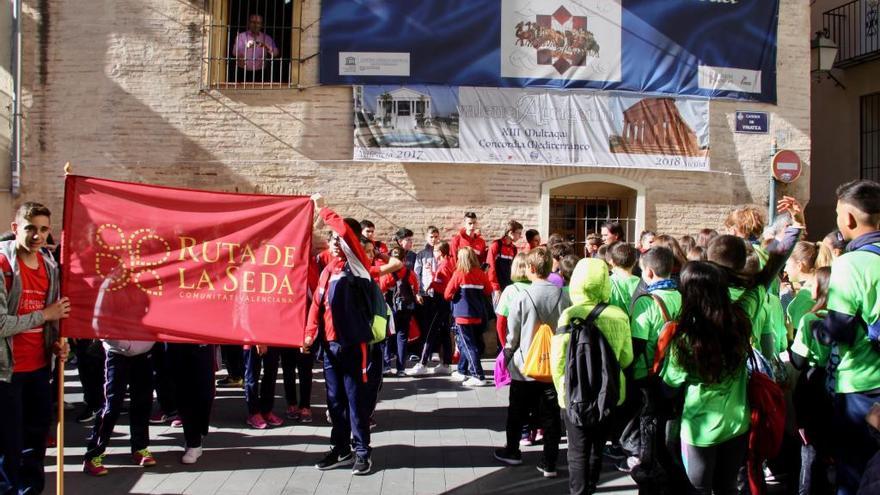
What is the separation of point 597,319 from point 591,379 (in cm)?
39

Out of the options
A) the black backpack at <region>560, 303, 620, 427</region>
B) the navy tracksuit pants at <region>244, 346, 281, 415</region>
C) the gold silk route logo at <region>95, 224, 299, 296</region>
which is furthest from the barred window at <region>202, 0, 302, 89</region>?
the black backpack at <region>560, 303, 620, 427</region>

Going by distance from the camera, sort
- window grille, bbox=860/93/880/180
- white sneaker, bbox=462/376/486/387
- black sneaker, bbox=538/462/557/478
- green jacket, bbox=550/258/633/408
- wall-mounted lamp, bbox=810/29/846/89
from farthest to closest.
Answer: window grille, bbox=860/93/880/180
wall-mounted lamp, bbox=810/29/846/89
white sneaker, bbox=462/376/486/387
black sneaker, bbox=538/462/557/478
green jacket, bbox=550/258/633/408

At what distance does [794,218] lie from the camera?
510 centimetres

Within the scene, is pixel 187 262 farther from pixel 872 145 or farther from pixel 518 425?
pixel 872 145

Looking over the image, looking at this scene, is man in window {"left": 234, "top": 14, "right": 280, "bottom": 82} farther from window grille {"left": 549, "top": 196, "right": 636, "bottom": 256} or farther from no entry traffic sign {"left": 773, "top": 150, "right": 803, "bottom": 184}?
no entry traffic sign {"left": 773, "top": 150, "right": 803, "bottom": 184}

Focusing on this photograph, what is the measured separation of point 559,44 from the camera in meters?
12.8

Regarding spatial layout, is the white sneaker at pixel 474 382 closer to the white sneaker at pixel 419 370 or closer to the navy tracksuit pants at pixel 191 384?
the white sneaker at pixel 419 370

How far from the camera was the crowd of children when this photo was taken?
401 cm

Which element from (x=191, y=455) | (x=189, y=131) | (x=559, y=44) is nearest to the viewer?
(x=191, y=455)

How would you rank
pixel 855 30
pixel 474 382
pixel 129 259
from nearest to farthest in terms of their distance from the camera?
1. pixel 129 259
2. pixel 474 382
3. pixel 855 30

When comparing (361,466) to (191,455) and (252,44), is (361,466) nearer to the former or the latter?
(191,455)

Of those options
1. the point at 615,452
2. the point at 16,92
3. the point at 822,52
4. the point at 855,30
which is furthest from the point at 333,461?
the point at 855,30

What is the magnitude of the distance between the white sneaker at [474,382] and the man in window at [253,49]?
6263 mm

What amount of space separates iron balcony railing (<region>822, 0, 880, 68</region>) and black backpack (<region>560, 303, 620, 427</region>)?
13437 mm
